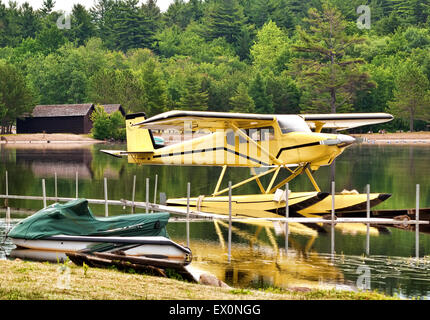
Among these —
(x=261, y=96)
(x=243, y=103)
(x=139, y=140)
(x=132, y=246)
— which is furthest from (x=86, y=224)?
(x=261, y=96)

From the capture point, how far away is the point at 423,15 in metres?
114

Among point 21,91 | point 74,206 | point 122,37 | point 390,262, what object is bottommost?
point 390,262

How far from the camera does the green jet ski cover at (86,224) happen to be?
494 inches

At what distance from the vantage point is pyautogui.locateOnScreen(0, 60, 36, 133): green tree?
76.9 metres

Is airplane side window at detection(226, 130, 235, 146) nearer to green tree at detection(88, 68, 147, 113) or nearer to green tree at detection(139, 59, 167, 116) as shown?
green tree at detection(139, 59, 167, 116)

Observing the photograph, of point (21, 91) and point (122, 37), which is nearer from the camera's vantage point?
point (21, 91)

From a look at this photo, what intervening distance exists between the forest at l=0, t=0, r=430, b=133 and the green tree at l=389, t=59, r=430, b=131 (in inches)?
5.2

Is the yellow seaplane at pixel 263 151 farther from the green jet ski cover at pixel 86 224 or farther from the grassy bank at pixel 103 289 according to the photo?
the grassy bank at pixel 103 289

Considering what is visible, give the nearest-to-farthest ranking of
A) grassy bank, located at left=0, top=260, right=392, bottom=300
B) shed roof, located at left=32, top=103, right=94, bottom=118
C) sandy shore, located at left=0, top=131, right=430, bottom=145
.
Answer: grassy bank, located at left=0, top=260, right=392, bottom=300
sandy shore, located at left=0, top=131, right=430, bottom=145
shed roof, located at left=32, top=103, right=94, bottom=118

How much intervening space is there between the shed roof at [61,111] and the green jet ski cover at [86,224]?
218 ft

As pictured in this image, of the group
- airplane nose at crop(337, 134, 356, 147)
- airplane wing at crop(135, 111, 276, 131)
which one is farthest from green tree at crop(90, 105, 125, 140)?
airplane nose at crop(337, 134, 356, 147)

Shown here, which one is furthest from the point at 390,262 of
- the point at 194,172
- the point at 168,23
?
the point at 168,23

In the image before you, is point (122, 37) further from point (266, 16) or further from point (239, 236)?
point (239, 236)
